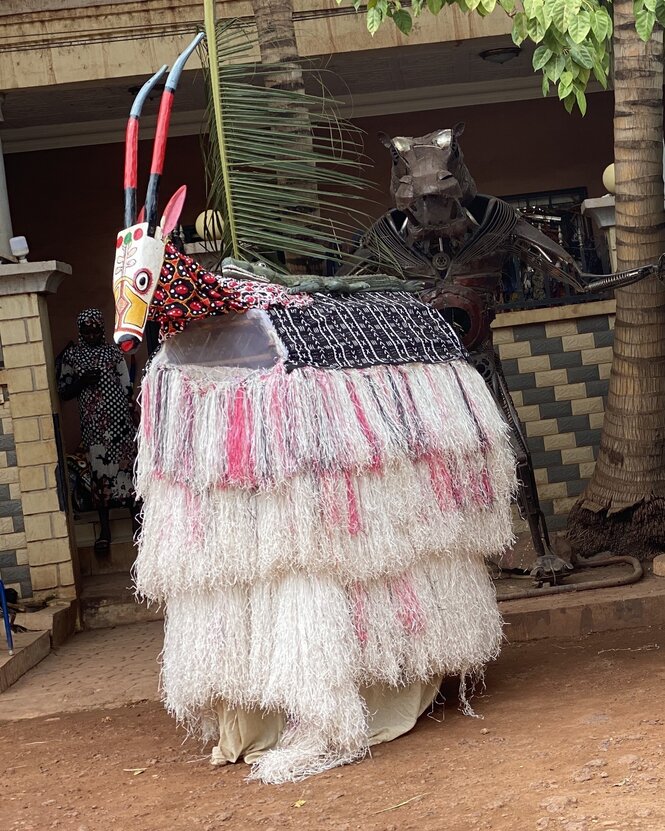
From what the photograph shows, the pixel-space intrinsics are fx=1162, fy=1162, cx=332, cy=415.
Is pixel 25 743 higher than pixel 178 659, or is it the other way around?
pixel 178 659

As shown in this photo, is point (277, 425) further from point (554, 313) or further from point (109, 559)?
point (109, 559)

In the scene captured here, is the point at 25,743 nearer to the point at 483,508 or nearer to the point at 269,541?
the point at 269,541

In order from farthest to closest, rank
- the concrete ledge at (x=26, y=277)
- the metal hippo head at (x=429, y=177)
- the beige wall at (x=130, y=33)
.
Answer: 1. the beige wall at (x=130, y=33)
2. the concrete ledge at (x=26, y=277)
3. the metal hippo head at (x=429, y=177)

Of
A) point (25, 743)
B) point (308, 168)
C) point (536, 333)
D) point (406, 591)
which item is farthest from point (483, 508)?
point (536, 333)

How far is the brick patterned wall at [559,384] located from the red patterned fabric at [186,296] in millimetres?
3961

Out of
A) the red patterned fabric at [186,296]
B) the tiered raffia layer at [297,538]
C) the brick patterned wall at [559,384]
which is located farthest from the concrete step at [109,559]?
the red patterned fabric at [186,296]

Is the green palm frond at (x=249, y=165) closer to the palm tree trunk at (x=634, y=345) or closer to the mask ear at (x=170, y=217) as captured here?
the mask ear at (x=170, y=217)

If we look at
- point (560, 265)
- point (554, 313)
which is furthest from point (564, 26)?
point (554, 313)

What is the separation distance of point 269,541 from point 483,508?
3.16 feet

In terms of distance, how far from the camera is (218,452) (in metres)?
4.11

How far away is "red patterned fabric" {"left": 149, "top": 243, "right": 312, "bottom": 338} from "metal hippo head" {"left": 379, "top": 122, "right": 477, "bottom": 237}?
1331mm

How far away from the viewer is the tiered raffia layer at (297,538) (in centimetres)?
408

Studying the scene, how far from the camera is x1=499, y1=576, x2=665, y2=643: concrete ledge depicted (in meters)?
6.07

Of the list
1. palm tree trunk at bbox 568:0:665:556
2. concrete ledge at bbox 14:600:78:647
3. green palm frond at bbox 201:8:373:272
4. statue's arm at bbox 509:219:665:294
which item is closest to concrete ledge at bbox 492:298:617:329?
palm tree trunk at bbox 568:0:665:556
